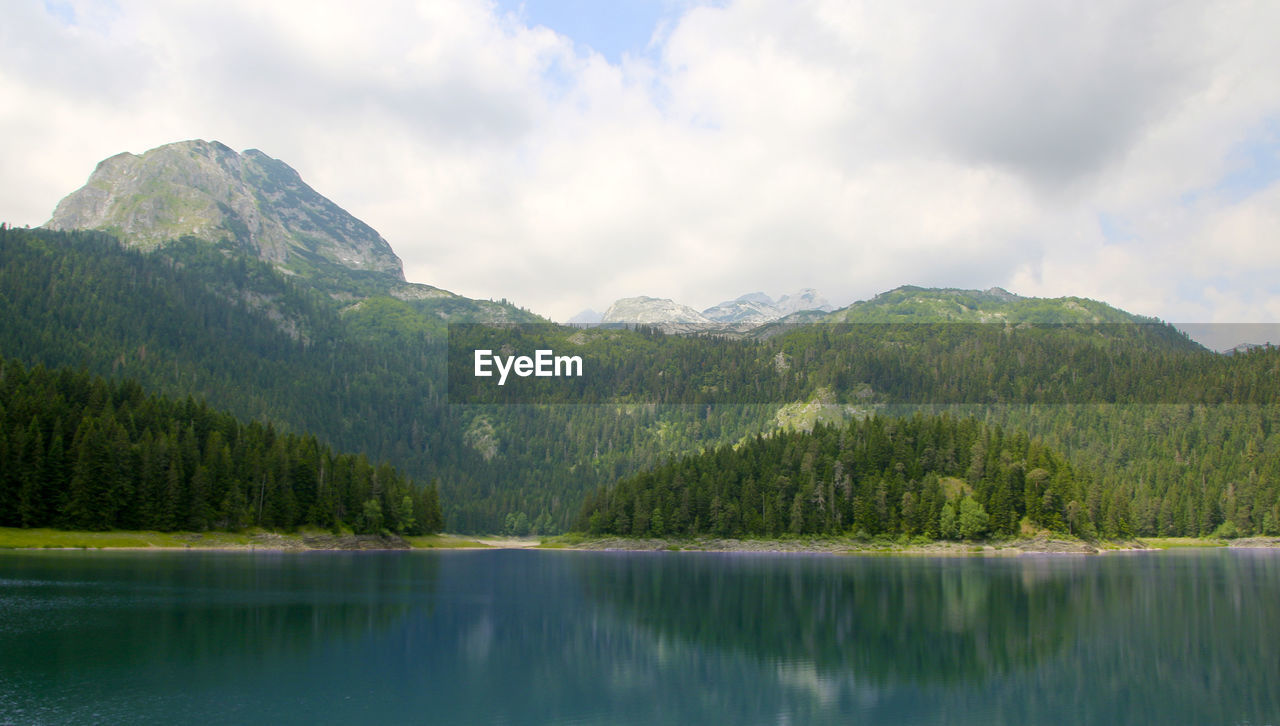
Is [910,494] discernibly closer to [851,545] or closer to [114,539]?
[851,545]

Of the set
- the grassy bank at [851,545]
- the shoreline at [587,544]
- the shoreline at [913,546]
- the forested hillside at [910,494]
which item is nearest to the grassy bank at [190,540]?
the shoreline at [587,544]

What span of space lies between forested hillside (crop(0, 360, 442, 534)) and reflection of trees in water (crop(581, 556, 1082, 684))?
53790 millimetres

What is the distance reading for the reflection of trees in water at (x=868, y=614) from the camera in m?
42.2

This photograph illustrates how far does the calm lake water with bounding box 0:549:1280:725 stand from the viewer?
31.4 meters

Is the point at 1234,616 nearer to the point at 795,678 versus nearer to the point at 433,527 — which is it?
the point at 795,678

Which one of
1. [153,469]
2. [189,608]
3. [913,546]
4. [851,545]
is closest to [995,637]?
[189,608]

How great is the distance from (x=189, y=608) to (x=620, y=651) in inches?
1137

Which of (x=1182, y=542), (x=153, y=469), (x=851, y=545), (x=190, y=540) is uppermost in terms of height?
(x=153, y=469)

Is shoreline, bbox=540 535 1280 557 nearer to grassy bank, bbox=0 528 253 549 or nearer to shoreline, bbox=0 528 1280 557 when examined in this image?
shoreline, bbox=0 528 1280 557

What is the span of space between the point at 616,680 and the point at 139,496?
312ft

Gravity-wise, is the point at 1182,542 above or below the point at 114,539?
below

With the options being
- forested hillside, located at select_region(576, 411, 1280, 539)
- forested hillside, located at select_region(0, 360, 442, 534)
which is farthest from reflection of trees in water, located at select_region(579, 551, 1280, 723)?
forested hillside, located at select_region(0, 360, 442, 534)

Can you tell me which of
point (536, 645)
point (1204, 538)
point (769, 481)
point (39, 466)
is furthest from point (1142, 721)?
point (1204, 538)

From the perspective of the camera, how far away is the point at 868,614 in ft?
191
